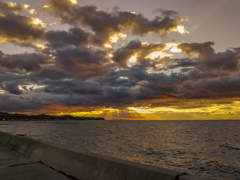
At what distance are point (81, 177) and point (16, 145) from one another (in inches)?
290

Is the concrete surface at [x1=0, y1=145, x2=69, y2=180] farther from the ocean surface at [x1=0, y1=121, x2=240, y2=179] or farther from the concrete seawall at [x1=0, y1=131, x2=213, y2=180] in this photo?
the ocean surface at [x1=0, y1=121, x2=240, y2=179]

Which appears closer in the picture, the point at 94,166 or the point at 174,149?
the point at 94,166

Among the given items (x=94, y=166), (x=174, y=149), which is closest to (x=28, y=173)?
(x=94, y=166)

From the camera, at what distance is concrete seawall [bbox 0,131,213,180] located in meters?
3.93

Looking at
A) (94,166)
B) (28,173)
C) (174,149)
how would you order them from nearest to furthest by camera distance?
1. (94,166)
2. (28,173)
3. (174,149)

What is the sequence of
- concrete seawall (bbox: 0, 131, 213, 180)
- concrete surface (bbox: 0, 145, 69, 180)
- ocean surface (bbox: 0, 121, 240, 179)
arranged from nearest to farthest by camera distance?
concrete seawall (bbox: 0, 131, 213, 180), concrete surface (bbox: 0, 145, 69, 180), ocean surface (bbox: 0, 121, 240, 179)

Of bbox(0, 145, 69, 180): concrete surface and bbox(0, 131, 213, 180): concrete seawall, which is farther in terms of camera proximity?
bbox(0, 145, 69, 180): concrete surface

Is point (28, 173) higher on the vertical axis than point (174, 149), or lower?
higher

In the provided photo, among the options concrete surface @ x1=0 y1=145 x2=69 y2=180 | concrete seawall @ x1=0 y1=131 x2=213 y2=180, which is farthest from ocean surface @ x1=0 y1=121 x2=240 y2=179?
concrete surface @ x1=0 y1=145 x2=69 y2=180

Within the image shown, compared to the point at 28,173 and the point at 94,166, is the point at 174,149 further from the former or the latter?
the point at 28,173

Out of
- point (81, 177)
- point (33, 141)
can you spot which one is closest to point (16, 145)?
point (33, 141)

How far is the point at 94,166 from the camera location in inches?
206

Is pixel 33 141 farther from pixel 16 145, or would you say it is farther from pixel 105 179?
pixel 105 179

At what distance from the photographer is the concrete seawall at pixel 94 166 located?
3931 mm
